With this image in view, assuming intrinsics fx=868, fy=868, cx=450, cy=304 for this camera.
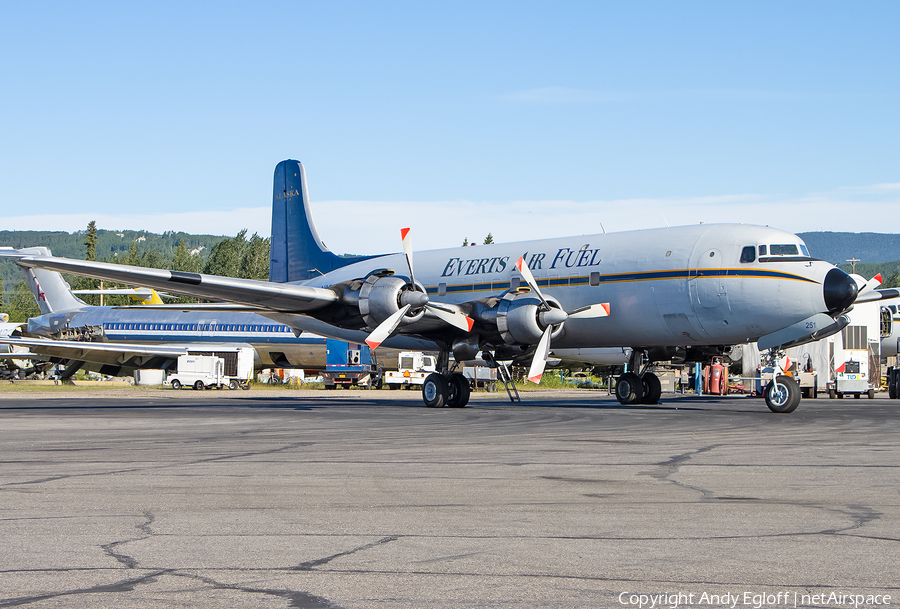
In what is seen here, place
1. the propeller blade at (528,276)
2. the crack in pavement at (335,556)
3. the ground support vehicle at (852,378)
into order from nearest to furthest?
the crack in pavement at (335,556) < the propeller blade at (528,276) < the ground support vehicle at (852,378)

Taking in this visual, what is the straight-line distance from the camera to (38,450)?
1320 centimetres

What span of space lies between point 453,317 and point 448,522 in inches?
729

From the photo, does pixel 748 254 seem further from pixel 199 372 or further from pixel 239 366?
pixel 239 366

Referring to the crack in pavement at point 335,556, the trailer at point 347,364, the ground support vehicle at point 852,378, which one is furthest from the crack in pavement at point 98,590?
the trailer at point 347,364

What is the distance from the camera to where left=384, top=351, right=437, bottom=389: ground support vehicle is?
51875 millimetres

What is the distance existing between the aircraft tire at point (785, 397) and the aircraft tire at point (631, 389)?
6174 millimetres

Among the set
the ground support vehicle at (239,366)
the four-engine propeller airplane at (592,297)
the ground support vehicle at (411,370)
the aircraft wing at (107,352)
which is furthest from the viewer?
the ground support vehicle at (239,366)

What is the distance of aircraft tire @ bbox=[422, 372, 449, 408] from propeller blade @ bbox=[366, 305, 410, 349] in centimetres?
335

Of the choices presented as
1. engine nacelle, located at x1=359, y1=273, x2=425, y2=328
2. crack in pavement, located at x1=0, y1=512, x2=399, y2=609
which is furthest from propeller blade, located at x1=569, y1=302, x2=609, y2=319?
crack in pavement, located at x1=0, y1=512, x2=399, y2=609

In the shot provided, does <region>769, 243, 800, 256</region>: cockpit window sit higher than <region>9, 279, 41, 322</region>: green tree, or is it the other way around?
<region>9, 279, 41, 322</region>: green tree

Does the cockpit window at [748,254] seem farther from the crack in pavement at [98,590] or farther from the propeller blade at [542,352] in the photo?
the crack in pavement at [98,590]

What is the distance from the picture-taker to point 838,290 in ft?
72.1

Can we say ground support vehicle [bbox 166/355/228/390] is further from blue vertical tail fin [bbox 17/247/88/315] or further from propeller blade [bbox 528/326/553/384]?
propeller blade [bbox 528/326/553/384]

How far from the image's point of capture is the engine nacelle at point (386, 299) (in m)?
25.0
